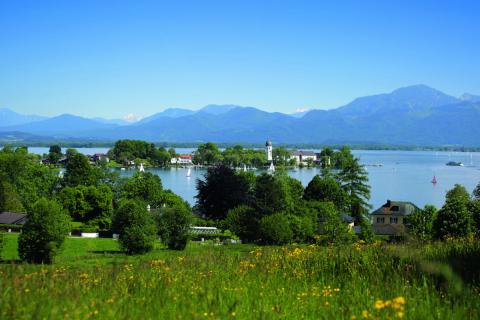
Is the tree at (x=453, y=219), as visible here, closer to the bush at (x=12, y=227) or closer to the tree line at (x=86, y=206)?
the tree line at (x=86, y=206)

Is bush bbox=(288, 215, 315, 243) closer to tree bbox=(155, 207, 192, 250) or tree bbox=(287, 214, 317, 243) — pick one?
tree bbox=(287, 214, 317, 243)

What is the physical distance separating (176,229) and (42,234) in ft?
24.9

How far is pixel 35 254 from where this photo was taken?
2189cm

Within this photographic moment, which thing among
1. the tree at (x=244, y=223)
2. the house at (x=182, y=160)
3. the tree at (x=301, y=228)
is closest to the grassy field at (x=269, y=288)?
the tree at (x=244, y=223)

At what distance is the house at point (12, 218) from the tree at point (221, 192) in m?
13.2

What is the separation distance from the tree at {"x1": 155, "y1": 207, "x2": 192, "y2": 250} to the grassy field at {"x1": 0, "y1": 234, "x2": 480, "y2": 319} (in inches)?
814

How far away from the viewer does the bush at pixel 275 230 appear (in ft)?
86.9

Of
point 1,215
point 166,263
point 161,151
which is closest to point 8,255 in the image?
point 1,215

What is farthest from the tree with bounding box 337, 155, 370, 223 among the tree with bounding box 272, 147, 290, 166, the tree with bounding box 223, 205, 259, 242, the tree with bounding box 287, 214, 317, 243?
the tree with bounding box 272, 147, 290, 166

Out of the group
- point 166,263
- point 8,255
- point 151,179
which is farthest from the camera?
point 151,179

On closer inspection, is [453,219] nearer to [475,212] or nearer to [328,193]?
[475,212]

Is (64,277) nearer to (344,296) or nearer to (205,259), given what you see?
(205,259)

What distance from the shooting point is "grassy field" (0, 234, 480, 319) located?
4.33 metres

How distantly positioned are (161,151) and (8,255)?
124330mm
